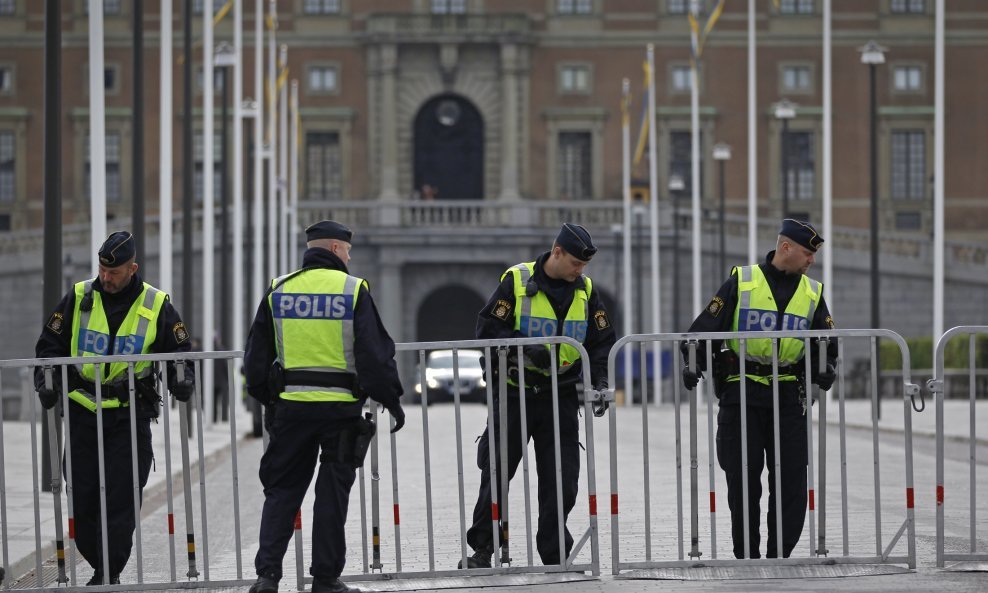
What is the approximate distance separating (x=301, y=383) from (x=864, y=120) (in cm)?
6318

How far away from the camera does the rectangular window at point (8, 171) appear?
70.9 metres

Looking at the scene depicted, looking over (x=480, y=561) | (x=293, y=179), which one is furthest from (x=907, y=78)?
(x=480, y=561)

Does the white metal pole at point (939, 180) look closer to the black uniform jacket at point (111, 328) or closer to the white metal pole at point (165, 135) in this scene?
the white metal pole at point (165, 135)

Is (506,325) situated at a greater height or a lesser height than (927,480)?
greater

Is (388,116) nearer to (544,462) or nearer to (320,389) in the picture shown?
(544,462)

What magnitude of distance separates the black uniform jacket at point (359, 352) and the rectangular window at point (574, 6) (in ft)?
205

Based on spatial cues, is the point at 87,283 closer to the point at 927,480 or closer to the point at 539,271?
the point at 539,271

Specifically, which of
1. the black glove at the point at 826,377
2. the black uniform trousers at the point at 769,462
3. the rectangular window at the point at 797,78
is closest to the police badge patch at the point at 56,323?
the black uniform trousers at the point at 769,462

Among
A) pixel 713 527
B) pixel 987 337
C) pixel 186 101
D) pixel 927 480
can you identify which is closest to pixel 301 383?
pixel 713 527

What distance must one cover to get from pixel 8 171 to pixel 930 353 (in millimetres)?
36561

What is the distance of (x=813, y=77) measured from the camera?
71438 mm

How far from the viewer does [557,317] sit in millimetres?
10594

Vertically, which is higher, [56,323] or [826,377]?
[56,323]

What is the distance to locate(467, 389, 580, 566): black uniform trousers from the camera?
10.5m
